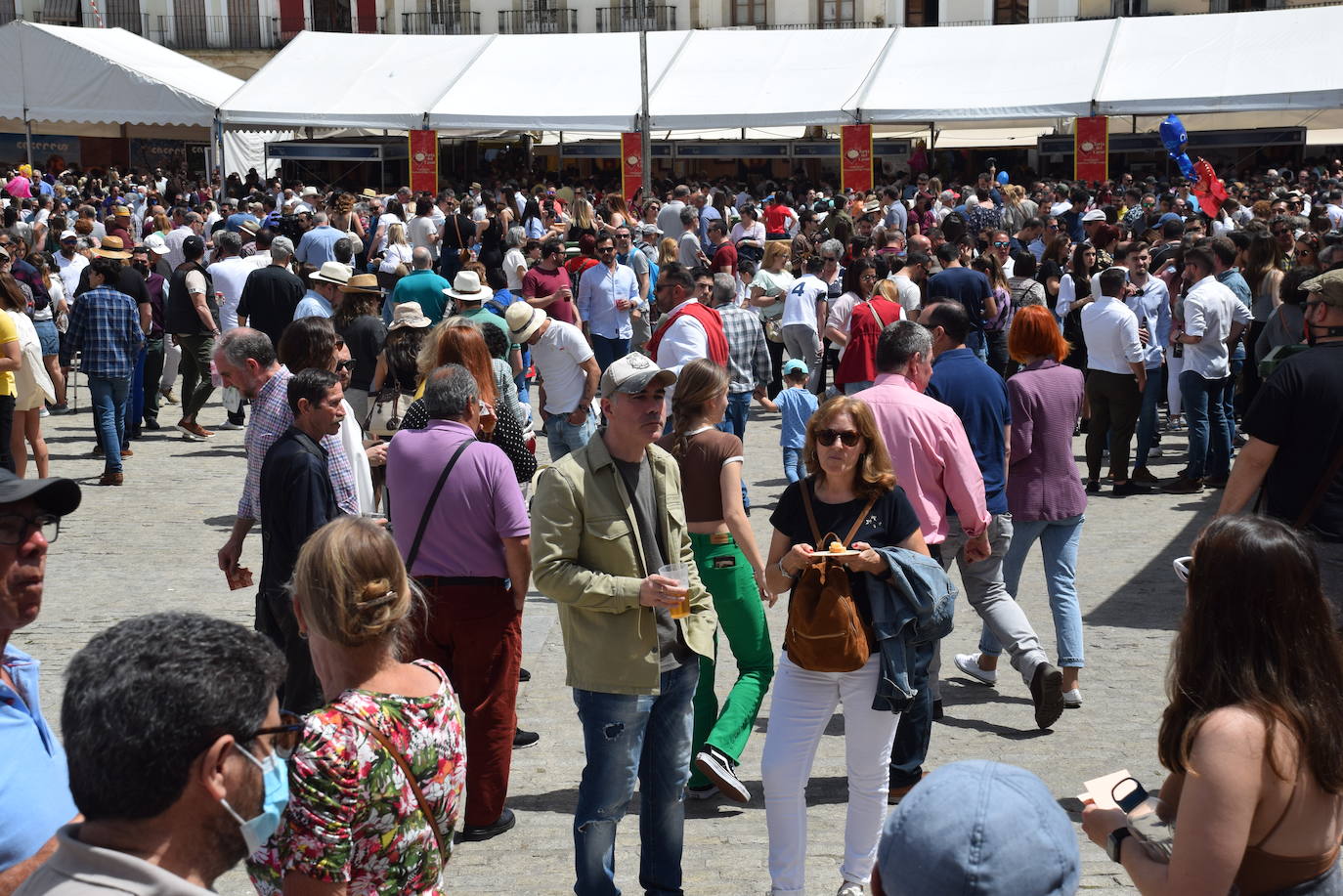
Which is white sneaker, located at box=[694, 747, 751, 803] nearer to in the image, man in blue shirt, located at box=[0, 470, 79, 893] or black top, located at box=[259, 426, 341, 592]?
black top, located at box=[259, 426, 341, 592]

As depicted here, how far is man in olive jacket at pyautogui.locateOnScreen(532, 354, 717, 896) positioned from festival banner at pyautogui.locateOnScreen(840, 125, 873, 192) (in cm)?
2283

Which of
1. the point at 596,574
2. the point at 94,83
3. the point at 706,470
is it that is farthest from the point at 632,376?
the point at 94,83

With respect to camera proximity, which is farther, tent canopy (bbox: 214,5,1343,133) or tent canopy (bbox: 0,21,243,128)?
tent canopy (bbox: 0,21,243,128)

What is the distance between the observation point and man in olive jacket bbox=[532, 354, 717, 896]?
4238mm

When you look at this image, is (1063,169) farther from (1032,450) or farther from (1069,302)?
(1032,450)

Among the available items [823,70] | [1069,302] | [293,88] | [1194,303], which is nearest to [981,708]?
[1194,303]

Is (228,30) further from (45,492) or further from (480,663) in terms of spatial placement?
(45,492)

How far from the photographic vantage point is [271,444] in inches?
242

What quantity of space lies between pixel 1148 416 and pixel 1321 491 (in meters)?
6.39

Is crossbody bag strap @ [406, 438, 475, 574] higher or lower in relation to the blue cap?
lower

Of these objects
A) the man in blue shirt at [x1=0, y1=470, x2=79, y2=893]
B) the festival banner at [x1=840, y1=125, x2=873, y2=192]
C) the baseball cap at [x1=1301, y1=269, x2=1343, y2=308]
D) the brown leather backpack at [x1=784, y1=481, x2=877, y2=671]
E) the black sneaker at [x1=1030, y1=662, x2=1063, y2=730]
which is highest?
the festival banner at [x1=840, y1=125, x2=873, y2=192]

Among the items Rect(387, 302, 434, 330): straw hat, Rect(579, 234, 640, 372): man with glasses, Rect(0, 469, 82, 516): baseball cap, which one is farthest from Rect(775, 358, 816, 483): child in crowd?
Rect(0, 469, 82, 516): baseball cap

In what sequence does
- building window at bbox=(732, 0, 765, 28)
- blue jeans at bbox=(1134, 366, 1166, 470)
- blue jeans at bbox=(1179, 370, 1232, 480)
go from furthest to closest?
building window at bbox=(732, 0, 765, 28) → blue jeans at bbox=(1134, 366, 1166, 470) → blue jeans at bbox=(1179, 370, 1232, 480)

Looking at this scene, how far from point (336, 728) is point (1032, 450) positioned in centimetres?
441
